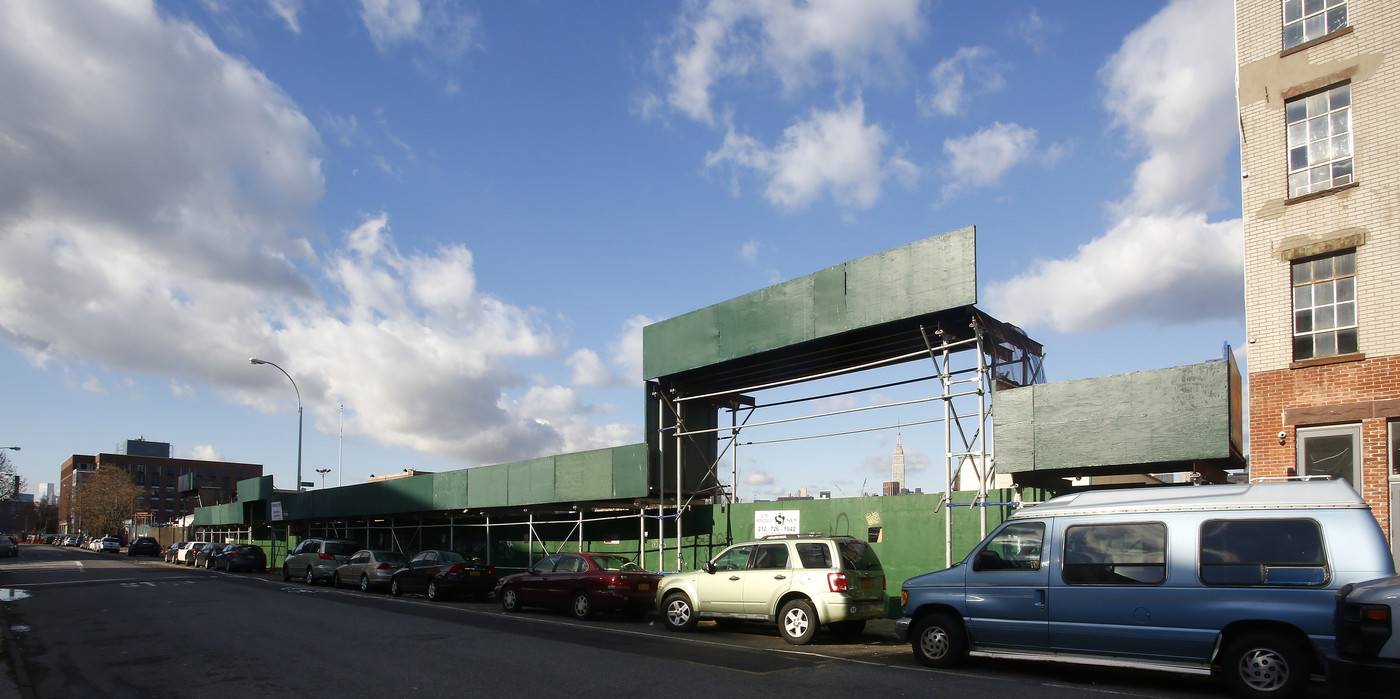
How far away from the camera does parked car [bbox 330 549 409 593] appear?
83.5 ft

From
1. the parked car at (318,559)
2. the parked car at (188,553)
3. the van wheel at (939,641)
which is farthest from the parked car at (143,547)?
the van wheel at (939,641)

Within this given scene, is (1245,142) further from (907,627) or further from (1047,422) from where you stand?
(907,627)

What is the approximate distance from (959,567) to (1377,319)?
7.61 m

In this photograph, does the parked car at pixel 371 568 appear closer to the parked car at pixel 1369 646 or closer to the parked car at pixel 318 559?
the parked car at pixel 318 559

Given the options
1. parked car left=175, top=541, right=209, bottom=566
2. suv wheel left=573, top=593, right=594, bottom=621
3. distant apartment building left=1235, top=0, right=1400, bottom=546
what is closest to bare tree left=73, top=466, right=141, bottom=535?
parked car left=175, top=541, right=209, bottom=566

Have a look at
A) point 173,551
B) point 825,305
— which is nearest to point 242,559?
point 173,551

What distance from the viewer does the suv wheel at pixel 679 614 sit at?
588 inches

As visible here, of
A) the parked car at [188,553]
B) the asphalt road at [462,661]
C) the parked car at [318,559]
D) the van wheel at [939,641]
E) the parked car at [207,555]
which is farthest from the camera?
the parked car at [188,553]

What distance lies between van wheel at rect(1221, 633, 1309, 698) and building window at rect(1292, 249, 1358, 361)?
268 inches

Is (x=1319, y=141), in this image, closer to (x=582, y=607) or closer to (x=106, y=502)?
(x=582, y=607)

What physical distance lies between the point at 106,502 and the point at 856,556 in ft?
344

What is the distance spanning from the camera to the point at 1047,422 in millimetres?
14867

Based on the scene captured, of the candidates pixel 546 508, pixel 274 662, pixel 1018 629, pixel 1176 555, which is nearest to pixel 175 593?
pixel 546 508

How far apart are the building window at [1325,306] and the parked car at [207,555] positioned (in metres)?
44.9
